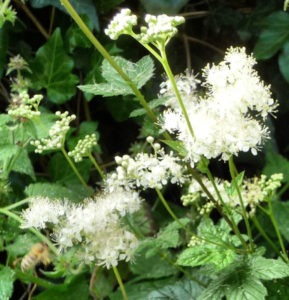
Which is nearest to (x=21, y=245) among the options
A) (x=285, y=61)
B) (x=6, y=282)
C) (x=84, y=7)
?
(x=6, y=282)

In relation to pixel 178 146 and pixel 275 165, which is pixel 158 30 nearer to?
pixel 178 146

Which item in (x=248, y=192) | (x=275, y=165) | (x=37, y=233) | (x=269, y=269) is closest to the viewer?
(x=269, y=269)

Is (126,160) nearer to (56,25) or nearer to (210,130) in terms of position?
(210,130)

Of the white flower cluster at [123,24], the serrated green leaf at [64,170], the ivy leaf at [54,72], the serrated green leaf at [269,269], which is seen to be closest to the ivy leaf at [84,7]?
the ivy leaf at [54,72]

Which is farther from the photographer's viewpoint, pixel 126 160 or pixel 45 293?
pixel 45 293

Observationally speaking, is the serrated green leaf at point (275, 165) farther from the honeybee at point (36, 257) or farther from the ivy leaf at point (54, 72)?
the honeybee at point (36, 257)

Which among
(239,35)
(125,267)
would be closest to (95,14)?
(239,35)
